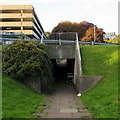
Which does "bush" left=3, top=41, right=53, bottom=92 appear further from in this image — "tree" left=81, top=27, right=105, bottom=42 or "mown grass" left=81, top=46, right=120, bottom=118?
"tree" left=81, top=27, right=105, bottom=42

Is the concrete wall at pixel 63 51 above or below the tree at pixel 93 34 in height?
below

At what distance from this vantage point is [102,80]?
15828mm

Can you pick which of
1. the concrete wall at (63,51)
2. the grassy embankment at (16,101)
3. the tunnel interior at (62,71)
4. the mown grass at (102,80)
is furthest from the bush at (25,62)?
the tunnel interior at (62,71)

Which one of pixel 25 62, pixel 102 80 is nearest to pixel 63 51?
pixel 25 62

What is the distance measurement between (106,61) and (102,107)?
368 inches

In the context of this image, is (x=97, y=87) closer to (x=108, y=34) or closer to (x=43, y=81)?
(x=43, y=81)

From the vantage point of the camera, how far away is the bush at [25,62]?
52.0 ft

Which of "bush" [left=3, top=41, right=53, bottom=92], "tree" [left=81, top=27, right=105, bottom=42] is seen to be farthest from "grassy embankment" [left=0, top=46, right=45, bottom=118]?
"tree" [left=81, top=27, right=105, bottom=42]

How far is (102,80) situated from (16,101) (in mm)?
7073

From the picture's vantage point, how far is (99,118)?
26.2 feet

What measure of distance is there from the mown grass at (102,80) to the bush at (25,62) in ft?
11.2

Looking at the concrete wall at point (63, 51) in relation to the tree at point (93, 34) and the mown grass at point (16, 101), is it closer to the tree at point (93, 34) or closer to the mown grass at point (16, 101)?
the mown grass at point (16, 101)

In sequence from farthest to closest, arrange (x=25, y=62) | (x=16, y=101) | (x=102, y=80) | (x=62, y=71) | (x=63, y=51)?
(x=62, y=71)
(x=63, y=51)
(x=25, y=62)
(x=102, y=80)
(x=16, y=101)

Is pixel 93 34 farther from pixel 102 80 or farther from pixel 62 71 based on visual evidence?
pixel 102 80
